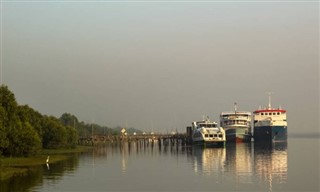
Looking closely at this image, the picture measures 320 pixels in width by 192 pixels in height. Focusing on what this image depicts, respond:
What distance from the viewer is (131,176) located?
57.4 meters

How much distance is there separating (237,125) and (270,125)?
10.6 meters

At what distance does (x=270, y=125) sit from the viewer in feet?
527

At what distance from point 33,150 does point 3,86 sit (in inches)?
394

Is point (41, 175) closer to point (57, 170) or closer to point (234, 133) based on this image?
point (57, 170)

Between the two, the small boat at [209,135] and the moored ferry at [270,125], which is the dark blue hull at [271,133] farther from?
the small boat at [209,135]

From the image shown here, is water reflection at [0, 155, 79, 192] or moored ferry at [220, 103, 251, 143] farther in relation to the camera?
moored ferry at [220, 103, 251, 143]

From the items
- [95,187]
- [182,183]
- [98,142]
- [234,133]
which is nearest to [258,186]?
[182,183]

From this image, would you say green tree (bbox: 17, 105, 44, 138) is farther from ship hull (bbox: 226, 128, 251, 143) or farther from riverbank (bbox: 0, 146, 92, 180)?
ship hull (bbox: 226, 128, 251, 143)

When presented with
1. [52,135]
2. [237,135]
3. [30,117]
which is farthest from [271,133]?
[30,117]

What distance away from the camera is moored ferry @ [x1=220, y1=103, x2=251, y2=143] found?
159375mm

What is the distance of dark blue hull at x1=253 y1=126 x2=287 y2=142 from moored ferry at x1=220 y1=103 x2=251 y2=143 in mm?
3995

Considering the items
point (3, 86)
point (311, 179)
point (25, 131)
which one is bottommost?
point (311, 179)

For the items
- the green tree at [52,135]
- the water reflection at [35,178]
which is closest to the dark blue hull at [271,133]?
the green tree at [52,135]

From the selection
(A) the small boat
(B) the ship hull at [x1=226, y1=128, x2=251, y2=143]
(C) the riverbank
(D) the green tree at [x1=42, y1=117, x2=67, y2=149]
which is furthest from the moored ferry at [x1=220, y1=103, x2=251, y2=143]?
(C) the riverbank
